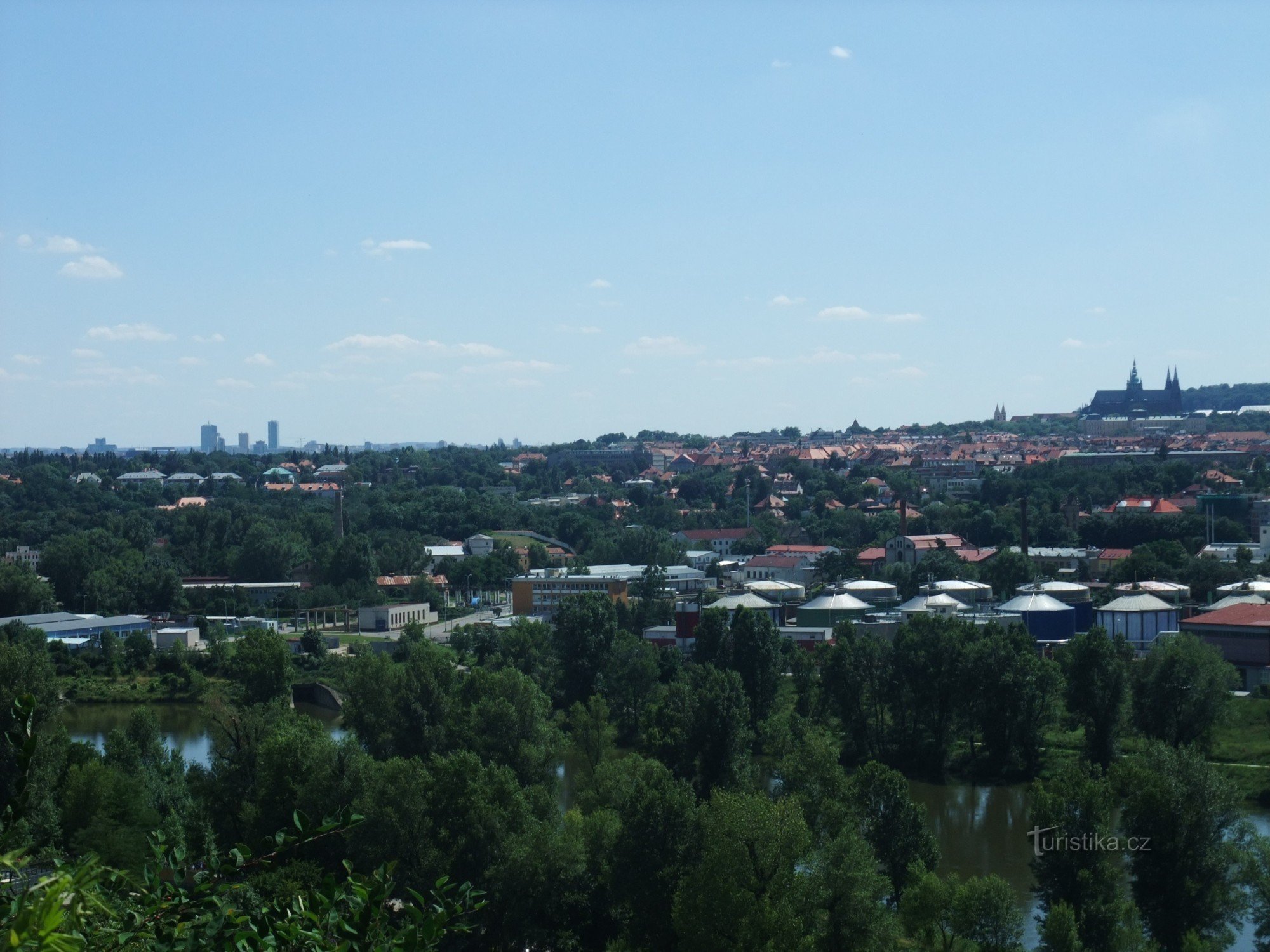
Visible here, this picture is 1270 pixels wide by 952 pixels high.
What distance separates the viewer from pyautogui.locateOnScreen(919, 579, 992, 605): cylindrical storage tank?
27.3 meters

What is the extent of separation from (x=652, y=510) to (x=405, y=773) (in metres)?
37.5

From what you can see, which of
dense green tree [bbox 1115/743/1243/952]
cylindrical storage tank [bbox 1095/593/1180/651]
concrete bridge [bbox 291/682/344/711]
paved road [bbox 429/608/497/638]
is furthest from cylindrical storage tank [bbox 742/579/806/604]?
dense green tree [bbox 1115/743/1243/952]

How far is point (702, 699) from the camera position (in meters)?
14.0

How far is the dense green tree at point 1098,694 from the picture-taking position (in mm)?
16188

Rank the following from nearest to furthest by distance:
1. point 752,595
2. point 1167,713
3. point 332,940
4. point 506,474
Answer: point 332,940 < point 1167,713 < point 752,595 < point 506,474

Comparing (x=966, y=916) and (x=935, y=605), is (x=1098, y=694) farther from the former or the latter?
(x=935, y=605)

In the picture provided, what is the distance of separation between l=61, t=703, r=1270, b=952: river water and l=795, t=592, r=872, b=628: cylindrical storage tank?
9.11 meters

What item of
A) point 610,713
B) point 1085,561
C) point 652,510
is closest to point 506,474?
point 652,510

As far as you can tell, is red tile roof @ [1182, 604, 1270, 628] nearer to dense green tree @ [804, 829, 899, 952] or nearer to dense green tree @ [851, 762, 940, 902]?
dense green tree @ [851, 762, 940, 902]

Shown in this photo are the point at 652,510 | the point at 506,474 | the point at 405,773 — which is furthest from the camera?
the point at 506,474

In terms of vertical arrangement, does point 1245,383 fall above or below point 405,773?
above

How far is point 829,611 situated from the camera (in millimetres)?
25562

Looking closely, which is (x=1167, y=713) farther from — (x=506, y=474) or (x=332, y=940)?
(x=506, y=474)

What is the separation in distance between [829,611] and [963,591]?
362 centimetres
